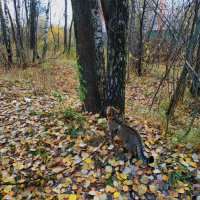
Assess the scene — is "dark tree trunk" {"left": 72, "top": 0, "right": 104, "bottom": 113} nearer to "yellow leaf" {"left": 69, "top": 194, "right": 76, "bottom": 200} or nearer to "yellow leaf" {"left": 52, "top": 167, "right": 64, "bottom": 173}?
"yellow leaf" {"left": 52, "top": 167, "right": 64, "bottom": 173}

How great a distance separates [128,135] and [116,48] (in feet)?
4.24

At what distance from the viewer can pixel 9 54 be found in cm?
991

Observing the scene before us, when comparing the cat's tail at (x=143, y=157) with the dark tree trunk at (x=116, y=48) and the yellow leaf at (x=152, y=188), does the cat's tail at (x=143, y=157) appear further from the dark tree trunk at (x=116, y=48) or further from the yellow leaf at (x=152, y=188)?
the dark tree trunk at (x=116, y=48)

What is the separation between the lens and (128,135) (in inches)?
110

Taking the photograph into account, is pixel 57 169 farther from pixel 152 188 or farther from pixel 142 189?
pixel 152 188

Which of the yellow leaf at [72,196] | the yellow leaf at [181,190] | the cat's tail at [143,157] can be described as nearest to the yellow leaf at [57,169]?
the yellow leaf at [72,196]

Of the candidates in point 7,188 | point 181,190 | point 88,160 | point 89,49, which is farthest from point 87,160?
point 89,49

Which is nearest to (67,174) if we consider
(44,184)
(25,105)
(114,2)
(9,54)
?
(44,184)

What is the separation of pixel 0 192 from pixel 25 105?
9.09 feet

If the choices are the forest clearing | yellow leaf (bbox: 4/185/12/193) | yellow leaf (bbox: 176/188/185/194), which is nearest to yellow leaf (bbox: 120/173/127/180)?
the forest clearing

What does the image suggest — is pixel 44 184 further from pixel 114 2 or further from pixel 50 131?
pixel 114 2

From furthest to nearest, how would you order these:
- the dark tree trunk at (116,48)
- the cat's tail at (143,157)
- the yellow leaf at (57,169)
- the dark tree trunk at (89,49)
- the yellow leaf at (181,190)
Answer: the dark tree trunk at (89,49)
the dark tree trunk at (116,48)
the yellow leaf at (57,169)
the cat's tail at (143,157)
the yellow leaf at (181,190)

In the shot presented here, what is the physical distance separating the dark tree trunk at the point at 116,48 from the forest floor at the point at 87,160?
0.50 metres

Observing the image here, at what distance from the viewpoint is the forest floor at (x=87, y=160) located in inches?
100
